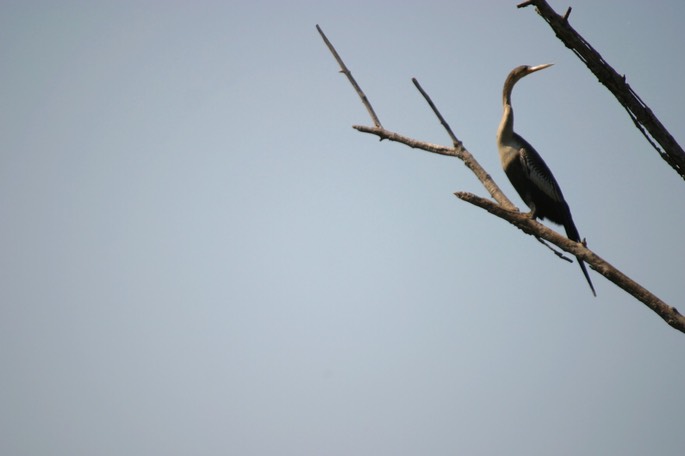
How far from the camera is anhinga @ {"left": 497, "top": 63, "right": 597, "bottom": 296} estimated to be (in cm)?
631

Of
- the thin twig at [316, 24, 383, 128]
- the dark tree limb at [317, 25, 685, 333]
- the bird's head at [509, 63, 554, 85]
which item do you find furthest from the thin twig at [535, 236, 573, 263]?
the bird's head at [509, 63, 554, 85]

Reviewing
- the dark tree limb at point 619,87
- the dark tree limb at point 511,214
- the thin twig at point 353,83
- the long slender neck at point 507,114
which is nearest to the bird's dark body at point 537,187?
the long slender neck at point 507,114

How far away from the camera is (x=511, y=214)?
3713 mm

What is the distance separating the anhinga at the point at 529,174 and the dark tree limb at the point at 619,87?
3.48 meters

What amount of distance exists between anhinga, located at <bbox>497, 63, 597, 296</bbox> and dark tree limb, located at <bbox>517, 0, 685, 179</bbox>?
3.48 m

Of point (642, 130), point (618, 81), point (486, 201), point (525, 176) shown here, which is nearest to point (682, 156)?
point (642, 130)

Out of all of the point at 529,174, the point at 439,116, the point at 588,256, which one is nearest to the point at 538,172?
the point at 529,174

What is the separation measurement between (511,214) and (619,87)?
1230mm

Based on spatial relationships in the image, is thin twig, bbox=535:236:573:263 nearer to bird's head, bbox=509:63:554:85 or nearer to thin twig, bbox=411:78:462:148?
thin twig, bbox=411:78:462:148

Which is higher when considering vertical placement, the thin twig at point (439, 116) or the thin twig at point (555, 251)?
the thin twig at point (439, 116)

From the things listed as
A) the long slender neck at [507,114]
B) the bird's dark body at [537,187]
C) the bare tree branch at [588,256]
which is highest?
the long slender neck at [507,114]

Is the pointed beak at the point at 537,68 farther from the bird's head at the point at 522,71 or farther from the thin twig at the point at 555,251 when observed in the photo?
the thin twig at the point at 555,251

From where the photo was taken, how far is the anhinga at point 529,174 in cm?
631

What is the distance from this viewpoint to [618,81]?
106 inches
